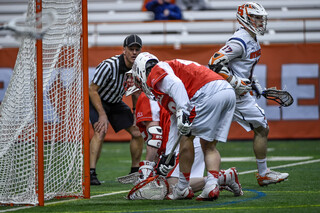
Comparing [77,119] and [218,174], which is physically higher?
[77,119]

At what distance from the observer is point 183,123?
423 cm

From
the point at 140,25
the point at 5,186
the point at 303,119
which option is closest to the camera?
the point at 5,186

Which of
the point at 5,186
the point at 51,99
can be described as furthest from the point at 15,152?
the point at 51,99

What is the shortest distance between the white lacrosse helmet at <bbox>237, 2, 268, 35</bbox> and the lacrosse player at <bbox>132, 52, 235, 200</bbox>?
128 centimetres

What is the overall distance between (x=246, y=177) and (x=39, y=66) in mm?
2812

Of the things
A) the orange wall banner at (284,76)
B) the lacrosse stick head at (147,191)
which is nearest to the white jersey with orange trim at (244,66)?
the lacrosse stick head at (147,191)

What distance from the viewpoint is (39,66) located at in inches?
172

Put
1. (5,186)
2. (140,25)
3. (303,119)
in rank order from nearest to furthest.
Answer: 1. (5,186)
2. (303,119)
3. (140,25)

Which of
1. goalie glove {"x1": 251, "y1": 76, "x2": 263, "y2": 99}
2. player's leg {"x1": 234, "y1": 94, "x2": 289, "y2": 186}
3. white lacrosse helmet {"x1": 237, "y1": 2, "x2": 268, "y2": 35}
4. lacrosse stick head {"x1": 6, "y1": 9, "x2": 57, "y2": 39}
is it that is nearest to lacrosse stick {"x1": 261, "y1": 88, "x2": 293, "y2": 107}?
goalie glove {"x1": 251, "y1": 76, "x2": 263, "y2": 99}

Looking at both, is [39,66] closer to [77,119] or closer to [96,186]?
[77,119]

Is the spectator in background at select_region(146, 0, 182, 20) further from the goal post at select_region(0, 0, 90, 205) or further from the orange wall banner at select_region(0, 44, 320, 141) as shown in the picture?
the goal post at select_region(0, 0, 90, 205)

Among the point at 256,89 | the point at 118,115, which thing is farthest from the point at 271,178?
the point at 118,115

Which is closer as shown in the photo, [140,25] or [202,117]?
[202,117]

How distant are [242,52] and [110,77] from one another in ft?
4.99
